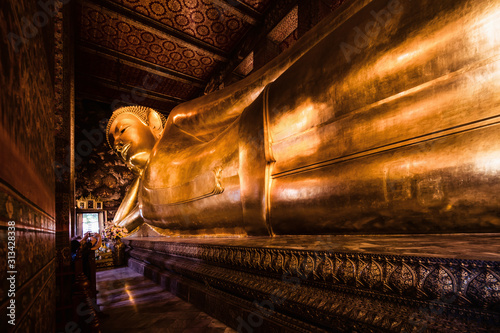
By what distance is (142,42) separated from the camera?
173 inches

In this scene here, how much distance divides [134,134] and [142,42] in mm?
2514

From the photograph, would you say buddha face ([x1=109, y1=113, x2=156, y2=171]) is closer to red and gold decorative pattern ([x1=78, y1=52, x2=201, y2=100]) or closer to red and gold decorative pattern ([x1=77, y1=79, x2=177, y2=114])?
red and gold decorative pattern ([x1=78, y1=52, x2=201, y2=100])

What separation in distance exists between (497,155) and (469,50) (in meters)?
0.31

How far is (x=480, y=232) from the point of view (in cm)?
63

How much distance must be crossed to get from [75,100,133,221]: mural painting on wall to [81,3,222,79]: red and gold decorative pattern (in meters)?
2.19

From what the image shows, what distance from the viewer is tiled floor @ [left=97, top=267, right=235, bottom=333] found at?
3.24 ft

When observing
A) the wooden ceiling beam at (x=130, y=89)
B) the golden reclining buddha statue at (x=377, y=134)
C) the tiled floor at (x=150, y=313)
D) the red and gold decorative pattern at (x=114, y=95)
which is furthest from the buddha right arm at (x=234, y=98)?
the red and gold decorative pattern at (x=114, y=95)

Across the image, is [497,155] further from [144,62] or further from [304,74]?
[144,62]

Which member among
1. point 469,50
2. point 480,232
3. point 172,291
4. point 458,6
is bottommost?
point 172,291

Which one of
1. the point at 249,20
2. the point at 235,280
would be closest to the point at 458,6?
the point at 235,280

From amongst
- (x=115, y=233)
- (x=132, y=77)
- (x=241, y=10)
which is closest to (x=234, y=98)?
(x=115, y=233)

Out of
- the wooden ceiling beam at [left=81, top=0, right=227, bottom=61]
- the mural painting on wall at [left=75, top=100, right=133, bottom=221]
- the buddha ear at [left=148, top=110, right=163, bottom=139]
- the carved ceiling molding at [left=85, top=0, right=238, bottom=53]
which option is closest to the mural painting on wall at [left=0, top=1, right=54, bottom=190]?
the buddha ear at [left=148, top=110, right=163, bottom=139]

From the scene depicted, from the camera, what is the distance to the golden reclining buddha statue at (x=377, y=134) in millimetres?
631

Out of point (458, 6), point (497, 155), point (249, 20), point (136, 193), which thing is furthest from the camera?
point (249, 20)
